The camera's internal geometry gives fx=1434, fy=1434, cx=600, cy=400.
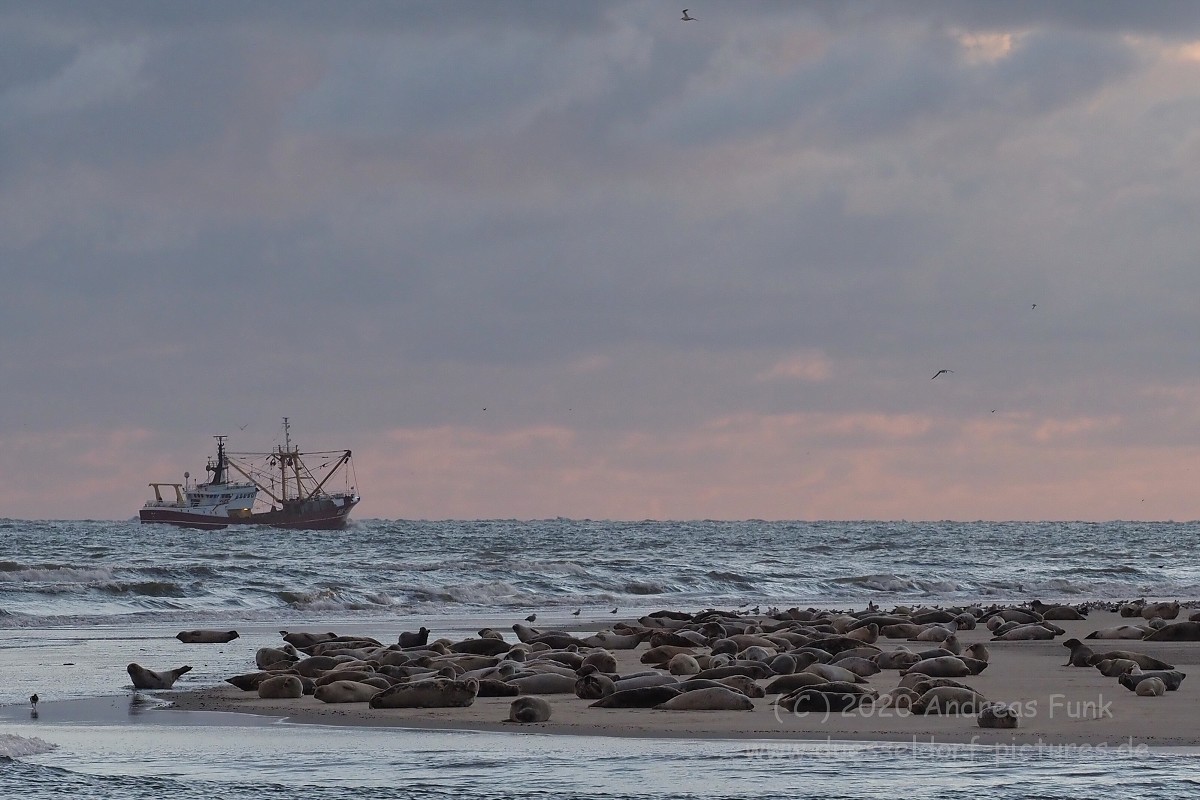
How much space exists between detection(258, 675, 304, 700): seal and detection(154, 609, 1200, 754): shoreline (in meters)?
0.10

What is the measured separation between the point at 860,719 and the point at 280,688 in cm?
552

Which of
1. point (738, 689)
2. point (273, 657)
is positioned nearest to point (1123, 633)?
point (738, 689)

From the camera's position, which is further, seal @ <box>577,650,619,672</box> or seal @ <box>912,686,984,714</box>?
seal @ <box>577,650,619,672</box>

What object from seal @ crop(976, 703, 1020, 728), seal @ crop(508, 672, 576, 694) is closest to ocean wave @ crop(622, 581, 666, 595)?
seal @ crop(508, 672, 576, 694)

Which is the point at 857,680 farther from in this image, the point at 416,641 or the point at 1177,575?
the point at 1177,575

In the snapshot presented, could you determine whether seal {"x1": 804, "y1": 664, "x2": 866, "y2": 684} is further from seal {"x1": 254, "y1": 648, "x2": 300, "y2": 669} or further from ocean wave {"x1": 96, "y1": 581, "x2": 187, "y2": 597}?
ocean wave {"x1": 96, "y1": 581, "x2": 187, "y2": 597}

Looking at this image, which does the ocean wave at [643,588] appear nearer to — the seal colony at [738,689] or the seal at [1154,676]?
the seal colony at [738,689]

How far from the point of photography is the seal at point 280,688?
13.4 m

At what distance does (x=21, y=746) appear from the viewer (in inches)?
391

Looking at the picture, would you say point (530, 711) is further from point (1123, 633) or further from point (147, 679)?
point (1123, 633)

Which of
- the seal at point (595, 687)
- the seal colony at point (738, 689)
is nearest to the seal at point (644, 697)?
the seal colony at point (738, 689)

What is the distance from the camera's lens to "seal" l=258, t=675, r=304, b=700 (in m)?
13.4

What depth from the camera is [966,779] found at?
27.0 feet

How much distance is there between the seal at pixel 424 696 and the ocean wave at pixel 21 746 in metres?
3.00
